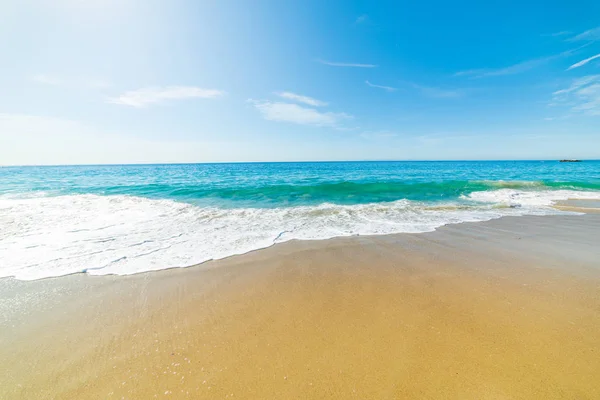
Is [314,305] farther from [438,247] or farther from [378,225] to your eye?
[378,225]

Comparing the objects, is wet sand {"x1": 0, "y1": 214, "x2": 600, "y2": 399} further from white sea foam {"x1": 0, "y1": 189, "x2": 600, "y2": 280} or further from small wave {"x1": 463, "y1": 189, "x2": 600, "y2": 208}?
small wave {"x1": 463, "y1": 189, "x2": 600, "y2": 208}

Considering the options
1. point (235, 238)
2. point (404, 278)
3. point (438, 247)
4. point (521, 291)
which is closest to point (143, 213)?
point (235, 238)

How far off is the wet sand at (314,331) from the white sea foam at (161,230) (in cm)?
68

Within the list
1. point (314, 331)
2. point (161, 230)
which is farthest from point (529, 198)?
point (161, 230)

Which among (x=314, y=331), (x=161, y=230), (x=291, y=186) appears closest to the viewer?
(x=314, y=331)

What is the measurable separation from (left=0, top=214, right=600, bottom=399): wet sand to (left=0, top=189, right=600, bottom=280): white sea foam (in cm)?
68

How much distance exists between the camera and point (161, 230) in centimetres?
697

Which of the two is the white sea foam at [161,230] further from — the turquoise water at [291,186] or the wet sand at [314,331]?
the turquoise water at [291,186]

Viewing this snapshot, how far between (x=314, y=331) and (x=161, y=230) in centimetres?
624

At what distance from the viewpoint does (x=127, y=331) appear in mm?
2803

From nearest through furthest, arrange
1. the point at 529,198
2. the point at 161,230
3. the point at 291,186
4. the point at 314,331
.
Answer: the point at 314,331, the point at 161,230, the point at 529,198, the point at 291,186

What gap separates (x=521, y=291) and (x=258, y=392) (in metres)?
4.08

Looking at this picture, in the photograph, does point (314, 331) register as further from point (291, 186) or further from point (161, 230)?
point (291, 186)

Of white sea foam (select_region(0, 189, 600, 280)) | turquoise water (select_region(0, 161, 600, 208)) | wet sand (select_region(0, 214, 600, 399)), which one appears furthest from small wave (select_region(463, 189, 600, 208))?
wet sand (select_region(0, 214, 600, 399))
